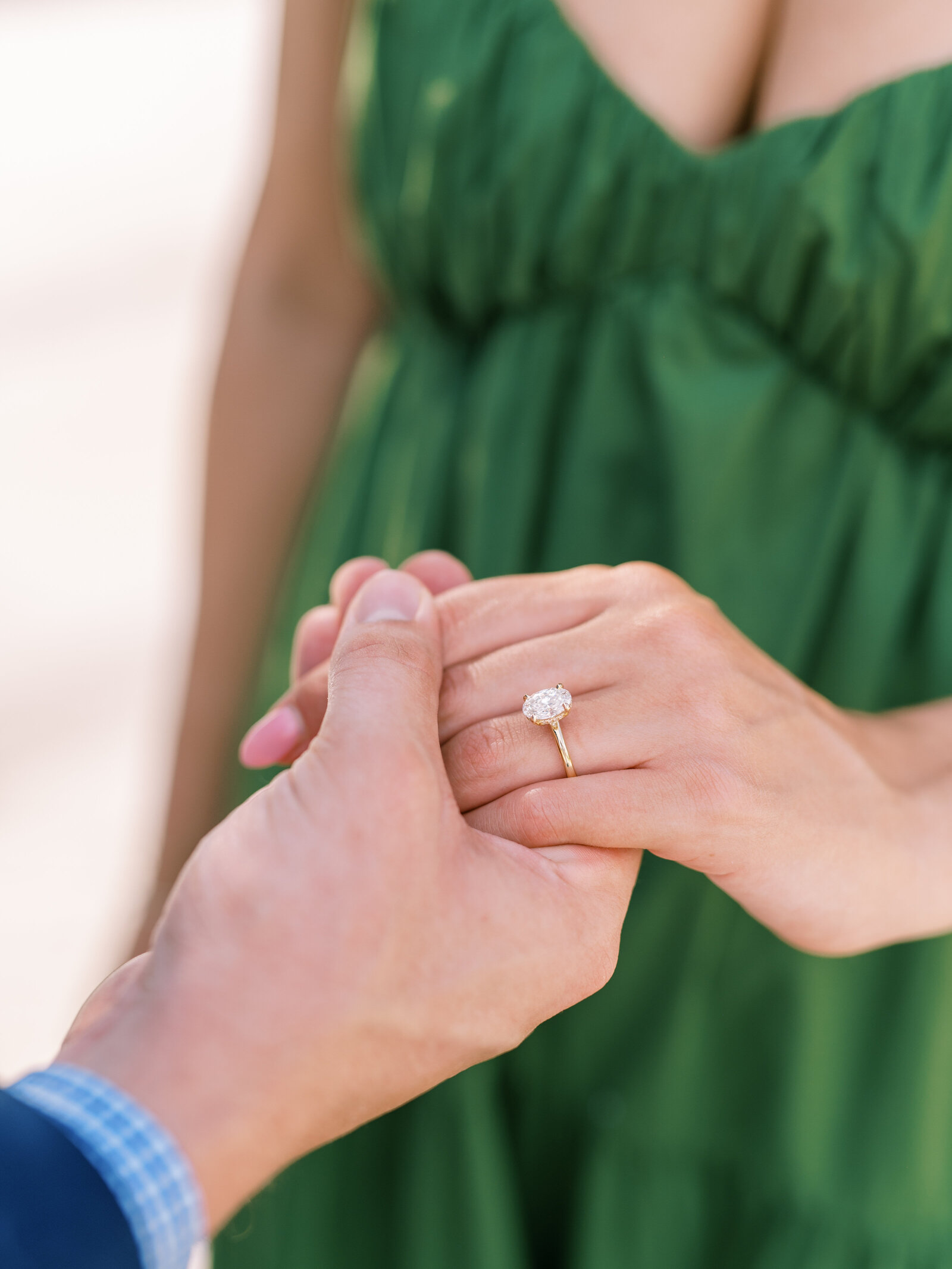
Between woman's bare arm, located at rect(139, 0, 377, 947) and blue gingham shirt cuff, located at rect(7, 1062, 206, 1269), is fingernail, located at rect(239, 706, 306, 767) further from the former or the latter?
woman's bare arm, located at rect(139, 0, 377, 947)

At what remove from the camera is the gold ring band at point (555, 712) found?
54 centimetres

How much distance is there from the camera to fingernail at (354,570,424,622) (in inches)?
23.5

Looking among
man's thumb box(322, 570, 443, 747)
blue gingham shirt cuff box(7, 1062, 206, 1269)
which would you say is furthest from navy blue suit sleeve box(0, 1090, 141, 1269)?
man's thumb box(322, 570, 443, 747)

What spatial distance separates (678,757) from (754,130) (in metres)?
0.54

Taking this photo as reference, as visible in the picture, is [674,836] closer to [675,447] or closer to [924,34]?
[675,447]

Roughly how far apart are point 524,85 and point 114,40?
500cm

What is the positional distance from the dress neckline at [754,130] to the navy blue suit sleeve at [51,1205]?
0.72 metres

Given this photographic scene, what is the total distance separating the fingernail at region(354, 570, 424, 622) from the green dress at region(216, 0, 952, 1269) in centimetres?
23

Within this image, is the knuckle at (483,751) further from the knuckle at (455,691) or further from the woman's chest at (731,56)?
the woman's chest at (731,56)

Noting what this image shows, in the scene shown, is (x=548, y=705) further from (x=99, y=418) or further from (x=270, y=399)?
(x=99, y=418)

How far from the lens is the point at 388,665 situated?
520 mm

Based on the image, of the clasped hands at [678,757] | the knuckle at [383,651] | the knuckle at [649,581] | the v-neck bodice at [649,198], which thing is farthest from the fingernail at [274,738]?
the v-neck bodice at [649,198]

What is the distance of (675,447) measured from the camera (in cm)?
74

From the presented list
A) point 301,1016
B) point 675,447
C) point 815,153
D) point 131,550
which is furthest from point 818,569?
point 131,550
